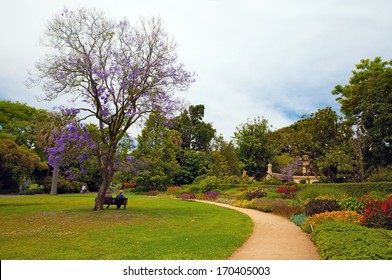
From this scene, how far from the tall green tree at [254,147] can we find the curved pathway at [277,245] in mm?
44313

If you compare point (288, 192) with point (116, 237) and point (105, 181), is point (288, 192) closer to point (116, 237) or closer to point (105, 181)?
point (105, 181)

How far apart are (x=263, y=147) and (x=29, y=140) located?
4026 centimetres

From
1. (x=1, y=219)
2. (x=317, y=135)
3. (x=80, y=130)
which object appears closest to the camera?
(x=1, y=219)

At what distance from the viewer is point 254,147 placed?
184 ft

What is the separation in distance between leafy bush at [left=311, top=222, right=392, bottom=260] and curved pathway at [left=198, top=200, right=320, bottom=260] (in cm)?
49

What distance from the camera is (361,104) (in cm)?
3027

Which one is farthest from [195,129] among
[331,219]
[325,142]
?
[331,219]

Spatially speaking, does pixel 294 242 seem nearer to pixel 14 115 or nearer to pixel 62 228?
pixel 62 228

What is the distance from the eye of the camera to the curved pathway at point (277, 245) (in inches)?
283

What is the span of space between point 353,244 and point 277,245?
2.46m

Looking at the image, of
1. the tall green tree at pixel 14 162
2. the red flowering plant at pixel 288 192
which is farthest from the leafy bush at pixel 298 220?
the tall green tree at pixel 14 162

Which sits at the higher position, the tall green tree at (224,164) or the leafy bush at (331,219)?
the tall green tree at (224,164)

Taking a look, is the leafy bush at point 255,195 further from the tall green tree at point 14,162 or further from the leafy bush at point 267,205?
the tall green tree at point 14,162
